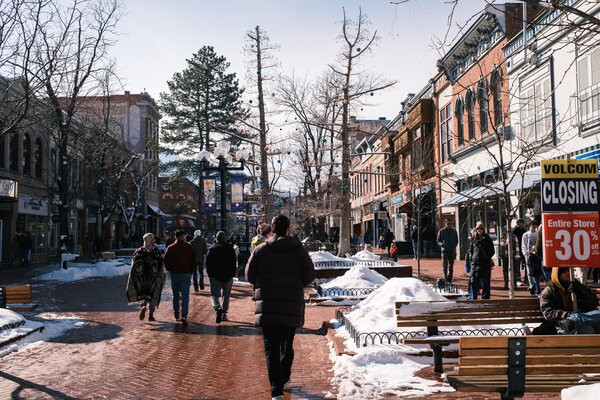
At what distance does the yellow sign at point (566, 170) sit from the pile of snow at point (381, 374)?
2708 millimetres

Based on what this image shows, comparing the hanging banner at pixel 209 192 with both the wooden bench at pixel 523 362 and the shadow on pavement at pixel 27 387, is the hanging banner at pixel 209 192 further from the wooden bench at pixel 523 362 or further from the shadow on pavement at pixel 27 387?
the wooden bench at pixel 523 362

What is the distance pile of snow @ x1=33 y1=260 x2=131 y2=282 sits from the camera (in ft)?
70.0

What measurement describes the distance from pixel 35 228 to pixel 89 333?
27571 mm

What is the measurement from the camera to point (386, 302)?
9.10 meters

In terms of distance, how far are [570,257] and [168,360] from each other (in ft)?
17.3

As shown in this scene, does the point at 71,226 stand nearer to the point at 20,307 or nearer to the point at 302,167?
the point at 302,167

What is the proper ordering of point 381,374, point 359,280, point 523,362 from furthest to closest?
point 359,280, point 381,374, point 523,362

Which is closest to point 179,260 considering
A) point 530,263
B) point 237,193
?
point 530,263

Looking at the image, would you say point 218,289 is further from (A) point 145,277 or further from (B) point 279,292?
(B) point 279,292

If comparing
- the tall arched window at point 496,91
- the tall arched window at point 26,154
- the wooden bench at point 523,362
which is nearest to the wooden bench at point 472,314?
the wooden bench at point 523,362

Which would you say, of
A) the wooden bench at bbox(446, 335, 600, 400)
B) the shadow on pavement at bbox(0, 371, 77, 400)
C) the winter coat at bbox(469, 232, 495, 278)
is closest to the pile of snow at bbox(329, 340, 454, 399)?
the wooden bench at bbox(446, 335, 600, 400)

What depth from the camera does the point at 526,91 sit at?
18.6 meters

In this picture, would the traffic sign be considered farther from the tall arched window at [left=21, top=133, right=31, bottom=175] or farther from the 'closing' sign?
the tall arched window at [left=21, top=133, right=31, bottom=175]

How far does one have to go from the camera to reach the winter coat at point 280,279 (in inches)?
214
